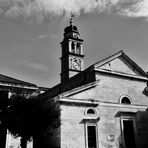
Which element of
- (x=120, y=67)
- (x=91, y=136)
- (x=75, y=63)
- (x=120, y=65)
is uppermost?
(x=75, y=63)

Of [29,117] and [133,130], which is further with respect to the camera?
[133,130]

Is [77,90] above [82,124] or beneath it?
above

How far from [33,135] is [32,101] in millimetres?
2486

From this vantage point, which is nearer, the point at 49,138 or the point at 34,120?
the point at 34,120

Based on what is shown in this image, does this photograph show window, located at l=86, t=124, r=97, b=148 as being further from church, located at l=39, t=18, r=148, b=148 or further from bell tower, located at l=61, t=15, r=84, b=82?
bell tower, located at l=61, t=15, r=84, b=82

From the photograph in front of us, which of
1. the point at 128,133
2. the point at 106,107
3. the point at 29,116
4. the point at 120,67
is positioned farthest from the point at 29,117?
the point at 120,67

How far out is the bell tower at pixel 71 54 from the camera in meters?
34.0

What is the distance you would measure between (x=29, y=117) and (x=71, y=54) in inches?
819

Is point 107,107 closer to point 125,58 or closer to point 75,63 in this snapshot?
point 125,58

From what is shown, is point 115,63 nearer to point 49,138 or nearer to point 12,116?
point 49,138

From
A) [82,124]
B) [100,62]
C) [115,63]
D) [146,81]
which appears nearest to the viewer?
[82,124]

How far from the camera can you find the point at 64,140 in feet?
53.5

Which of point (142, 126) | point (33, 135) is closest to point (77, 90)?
point (33, 135)

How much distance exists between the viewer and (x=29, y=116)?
15.1 m
